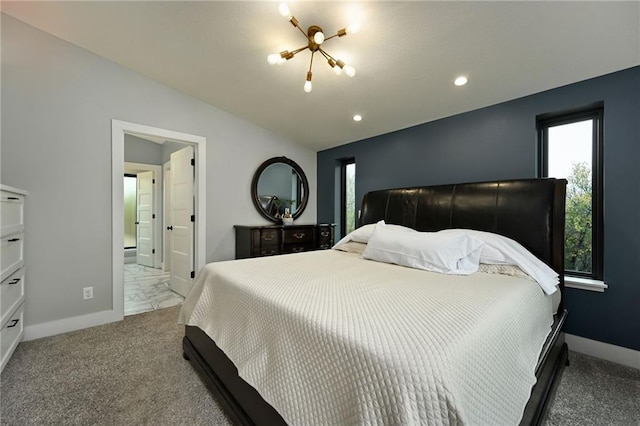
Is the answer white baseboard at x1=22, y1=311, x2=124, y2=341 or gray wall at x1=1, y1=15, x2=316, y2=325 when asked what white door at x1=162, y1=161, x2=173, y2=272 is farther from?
Answer: white baseboard at x1=22, y1=311, x2=124, y2=341

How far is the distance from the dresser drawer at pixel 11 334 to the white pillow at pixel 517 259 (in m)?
3.22

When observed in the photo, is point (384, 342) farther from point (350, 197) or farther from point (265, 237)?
point (350, 197)

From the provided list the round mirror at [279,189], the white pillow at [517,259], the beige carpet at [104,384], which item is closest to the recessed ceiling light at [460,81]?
the white pillow at [517,259]

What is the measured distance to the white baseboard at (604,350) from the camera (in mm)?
1903

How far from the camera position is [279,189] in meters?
4.06

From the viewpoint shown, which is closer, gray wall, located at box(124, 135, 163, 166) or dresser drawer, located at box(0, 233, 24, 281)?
dresser drawer, located at box(0, 233, 24, 281)

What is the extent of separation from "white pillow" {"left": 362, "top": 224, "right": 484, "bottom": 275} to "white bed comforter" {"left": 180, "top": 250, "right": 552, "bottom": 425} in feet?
0.58

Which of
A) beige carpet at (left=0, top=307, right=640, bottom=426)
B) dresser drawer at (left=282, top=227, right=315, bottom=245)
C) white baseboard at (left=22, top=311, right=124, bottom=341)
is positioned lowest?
beige carpet at (left=0, top=307, right=640, bottom=426)

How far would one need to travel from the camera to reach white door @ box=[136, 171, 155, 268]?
538cm

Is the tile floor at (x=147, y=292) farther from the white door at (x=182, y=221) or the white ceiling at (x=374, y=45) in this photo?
the white ceiling at (x=374, y=45)

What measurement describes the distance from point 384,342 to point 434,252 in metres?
1.18

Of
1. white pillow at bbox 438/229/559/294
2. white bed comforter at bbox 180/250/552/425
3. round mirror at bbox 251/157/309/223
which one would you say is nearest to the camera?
white bed comforter at bbox 180/250/552/425

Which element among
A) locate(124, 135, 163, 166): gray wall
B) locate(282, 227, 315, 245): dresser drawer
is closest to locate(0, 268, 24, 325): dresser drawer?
locate(282, 227, 315, 245): dresser drawer

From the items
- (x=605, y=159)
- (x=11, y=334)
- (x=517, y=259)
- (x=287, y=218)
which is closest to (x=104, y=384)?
(x=11, y=334)
